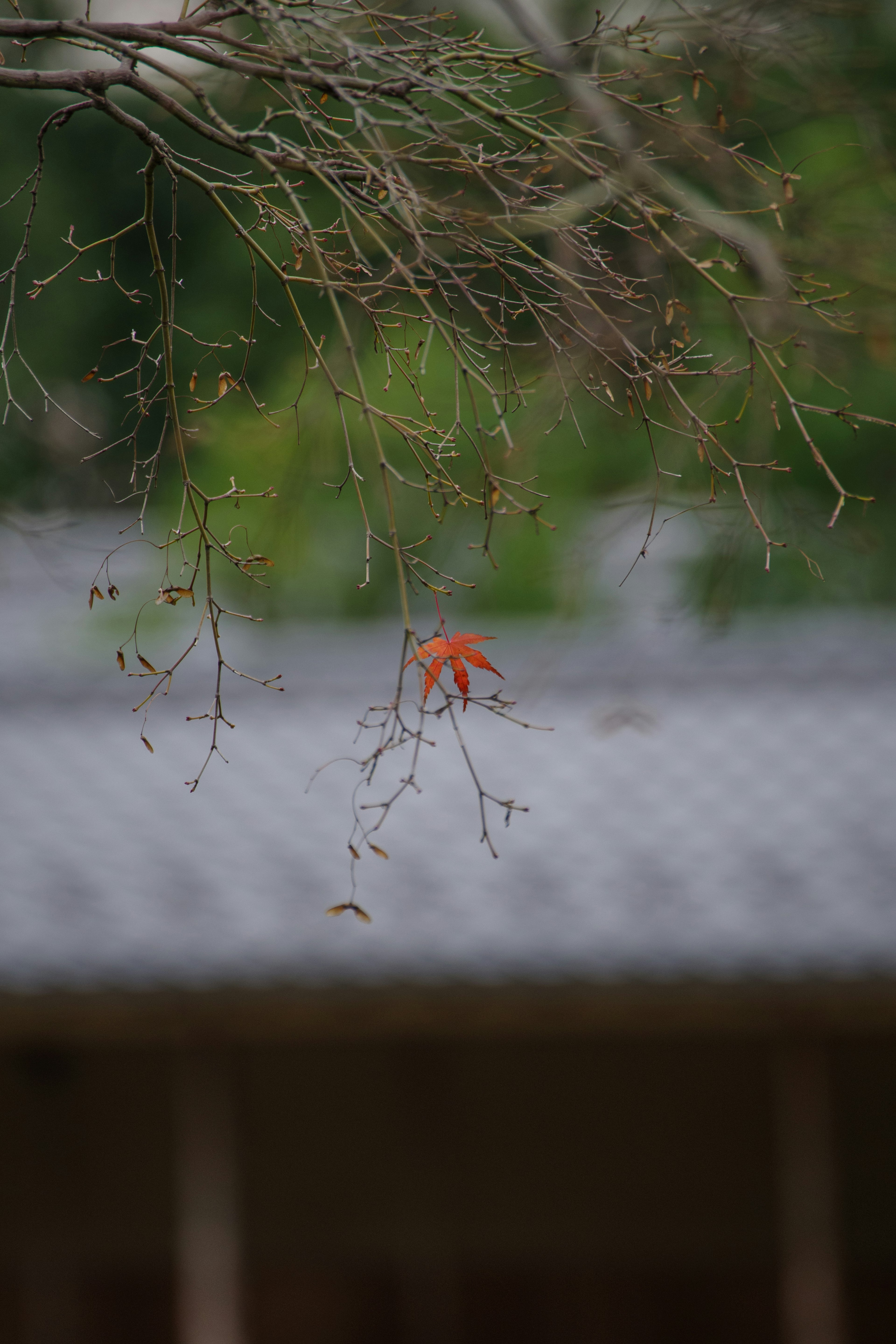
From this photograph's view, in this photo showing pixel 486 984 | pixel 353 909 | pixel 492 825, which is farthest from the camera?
pixel 492 825

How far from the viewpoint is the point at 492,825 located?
4.88 metres

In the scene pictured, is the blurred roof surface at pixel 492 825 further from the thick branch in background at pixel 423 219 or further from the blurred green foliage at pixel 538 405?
the thick branch in background at pixel 423 219

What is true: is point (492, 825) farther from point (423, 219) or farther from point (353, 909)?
point (353, 909)

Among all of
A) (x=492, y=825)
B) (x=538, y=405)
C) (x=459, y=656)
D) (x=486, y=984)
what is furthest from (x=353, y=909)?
(x=492, y=825)

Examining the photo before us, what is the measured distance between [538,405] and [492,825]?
2.87m

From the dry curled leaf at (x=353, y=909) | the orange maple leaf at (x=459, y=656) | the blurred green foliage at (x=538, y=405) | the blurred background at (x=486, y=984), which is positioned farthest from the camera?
the blurred background at (x=486, y=984)

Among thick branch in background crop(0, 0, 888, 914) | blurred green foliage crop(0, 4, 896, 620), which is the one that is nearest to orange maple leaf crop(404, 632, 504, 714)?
thick branch in background crop(0, 0, 888, 914)

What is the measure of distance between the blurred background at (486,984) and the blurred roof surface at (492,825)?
0.06 feet

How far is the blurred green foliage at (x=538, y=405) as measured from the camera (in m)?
1.96

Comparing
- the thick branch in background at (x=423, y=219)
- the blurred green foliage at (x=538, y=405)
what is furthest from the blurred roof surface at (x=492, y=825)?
the thick branch in background at (x=423, y=219)

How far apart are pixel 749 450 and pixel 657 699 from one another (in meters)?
3.77

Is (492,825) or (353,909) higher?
(492,825)

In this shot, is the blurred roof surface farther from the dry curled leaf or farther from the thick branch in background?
the dry curled leaf

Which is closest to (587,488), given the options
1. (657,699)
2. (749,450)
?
(657,699)
